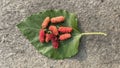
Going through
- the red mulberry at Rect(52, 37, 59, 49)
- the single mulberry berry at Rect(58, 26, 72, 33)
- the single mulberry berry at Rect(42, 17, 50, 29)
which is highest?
the single mulberry berry at Rect(42, 17, 50, 29)

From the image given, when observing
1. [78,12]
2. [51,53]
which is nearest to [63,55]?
[51,53]

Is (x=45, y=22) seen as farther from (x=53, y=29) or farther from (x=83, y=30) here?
(x=83, y=30)

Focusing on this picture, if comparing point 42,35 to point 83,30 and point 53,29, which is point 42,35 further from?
point 83,30

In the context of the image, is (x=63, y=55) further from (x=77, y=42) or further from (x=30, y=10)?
(x=30, y=10)

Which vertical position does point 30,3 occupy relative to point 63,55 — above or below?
above

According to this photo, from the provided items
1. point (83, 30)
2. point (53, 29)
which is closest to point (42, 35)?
point (53, 29)
